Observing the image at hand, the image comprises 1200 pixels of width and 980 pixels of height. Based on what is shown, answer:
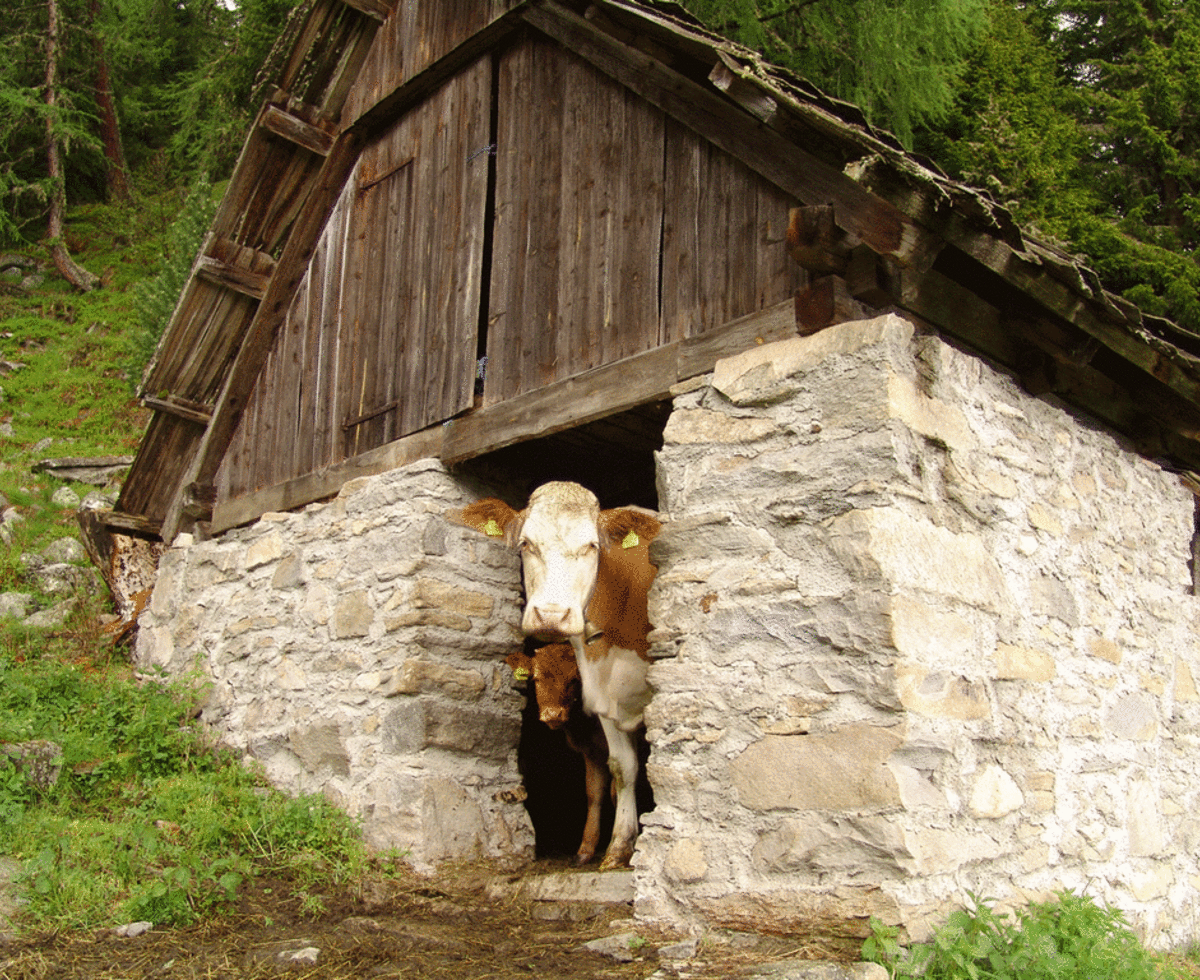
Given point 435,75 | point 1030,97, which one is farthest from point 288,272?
point 1030,97

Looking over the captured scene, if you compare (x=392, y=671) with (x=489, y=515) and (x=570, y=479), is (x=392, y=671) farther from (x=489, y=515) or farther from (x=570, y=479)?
(x=570, y=479)

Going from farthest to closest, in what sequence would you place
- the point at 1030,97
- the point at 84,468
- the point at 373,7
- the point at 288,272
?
the point at 84,468, the point at 1030,97, the point at 288,272, the point at 373,7

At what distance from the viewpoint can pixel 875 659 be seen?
357 centimetres

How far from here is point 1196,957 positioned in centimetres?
485

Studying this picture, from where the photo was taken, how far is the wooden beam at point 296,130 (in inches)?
279

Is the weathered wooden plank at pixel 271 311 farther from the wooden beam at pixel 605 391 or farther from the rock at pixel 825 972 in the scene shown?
the rock at pixel 825 972

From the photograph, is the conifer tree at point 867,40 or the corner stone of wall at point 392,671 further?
the conifer tree at point 867,40

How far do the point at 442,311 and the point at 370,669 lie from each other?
210 centimetres

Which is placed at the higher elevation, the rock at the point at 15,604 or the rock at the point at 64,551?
the rock at the point at 64,551

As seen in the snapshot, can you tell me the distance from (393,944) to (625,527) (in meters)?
2.02

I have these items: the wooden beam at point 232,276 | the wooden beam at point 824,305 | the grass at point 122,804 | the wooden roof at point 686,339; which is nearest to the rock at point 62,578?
the grass at point 122,804

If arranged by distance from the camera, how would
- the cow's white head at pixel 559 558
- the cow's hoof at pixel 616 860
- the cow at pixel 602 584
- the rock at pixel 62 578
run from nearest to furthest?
the cow's white head at pixel 559 558, the cow at pixel 602 584, the cow's hoof at pixel 616 860, the rock at pixel 62 578

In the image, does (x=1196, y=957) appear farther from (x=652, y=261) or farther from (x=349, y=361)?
(x=349, y=361)

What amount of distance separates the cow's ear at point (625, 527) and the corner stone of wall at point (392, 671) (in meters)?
1.29
